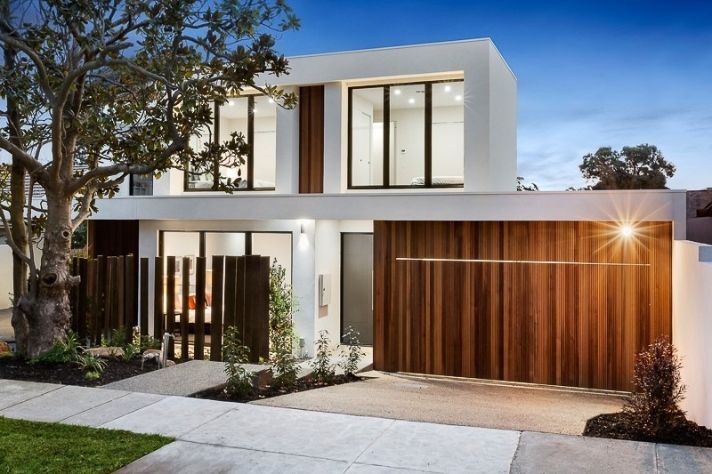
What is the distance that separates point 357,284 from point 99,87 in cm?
668

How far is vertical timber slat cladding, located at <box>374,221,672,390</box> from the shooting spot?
33.9ft

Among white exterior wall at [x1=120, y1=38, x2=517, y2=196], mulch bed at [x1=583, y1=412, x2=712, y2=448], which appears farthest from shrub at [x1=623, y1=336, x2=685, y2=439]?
white exterior wall at [x1=120, y1=38, x2=517, y2=196]

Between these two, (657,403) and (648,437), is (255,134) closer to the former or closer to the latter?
(657,403)

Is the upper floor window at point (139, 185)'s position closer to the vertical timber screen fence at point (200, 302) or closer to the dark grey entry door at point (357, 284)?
the vertical timber screen fence at point (200, 302)

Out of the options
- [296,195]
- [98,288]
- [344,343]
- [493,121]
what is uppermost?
[493,121]

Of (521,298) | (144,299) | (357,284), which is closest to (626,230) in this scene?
(521,298)

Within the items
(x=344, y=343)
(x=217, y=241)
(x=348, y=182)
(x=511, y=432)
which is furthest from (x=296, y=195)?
(x=511, y=432)

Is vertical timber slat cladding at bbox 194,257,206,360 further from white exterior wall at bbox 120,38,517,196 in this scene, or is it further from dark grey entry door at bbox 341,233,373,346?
dark grey entry door at bbox 341,233,373,346

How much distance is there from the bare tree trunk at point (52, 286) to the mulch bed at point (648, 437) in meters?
7.35

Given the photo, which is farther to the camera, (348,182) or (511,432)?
(348,182)

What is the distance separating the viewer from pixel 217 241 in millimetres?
14234

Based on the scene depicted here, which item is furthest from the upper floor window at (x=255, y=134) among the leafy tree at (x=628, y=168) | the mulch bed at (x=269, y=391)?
the leafy tree at (x=628, y=168)

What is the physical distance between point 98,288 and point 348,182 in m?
5.36

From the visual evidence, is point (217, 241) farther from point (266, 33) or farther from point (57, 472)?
point (57, 472)
